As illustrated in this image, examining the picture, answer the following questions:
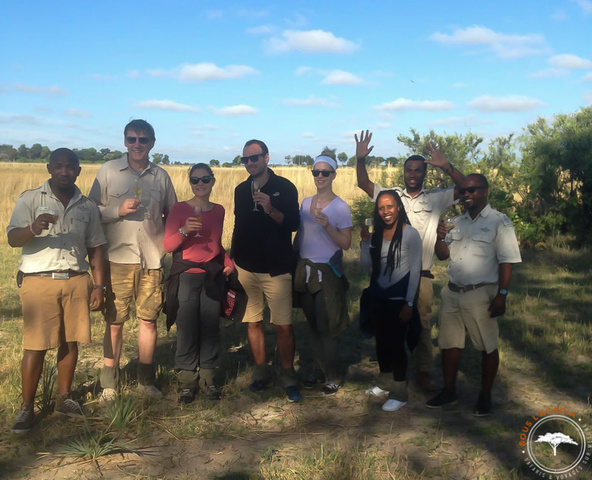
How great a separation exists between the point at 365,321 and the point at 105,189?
2.41 m

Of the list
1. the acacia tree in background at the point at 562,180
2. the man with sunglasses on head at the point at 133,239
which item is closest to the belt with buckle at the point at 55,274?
the man with sunglasses on head at the point at 133,239

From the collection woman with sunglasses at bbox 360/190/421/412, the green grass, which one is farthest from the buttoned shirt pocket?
the green grass

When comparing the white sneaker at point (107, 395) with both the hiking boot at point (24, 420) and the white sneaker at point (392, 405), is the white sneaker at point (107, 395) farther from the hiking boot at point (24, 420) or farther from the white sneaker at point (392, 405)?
the white sneaker at point (392, 405)

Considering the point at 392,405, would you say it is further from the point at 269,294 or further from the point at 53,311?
the point at 53,311

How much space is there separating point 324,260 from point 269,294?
0.55 meters

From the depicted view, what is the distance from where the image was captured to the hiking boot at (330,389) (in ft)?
15.2

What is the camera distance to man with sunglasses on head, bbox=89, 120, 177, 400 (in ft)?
14.2

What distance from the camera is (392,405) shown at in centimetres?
431

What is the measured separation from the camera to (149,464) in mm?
3461

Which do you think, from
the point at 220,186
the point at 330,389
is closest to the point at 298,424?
the point at 330,389

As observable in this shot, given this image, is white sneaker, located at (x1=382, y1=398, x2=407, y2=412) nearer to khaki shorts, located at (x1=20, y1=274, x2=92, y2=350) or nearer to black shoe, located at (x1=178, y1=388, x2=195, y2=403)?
black shoe, located at (x1=178, y1=388, x2=195, y2=403)

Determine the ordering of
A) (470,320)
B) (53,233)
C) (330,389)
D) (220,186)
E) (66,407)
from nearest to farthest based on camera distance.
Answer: (53,233) → (66,407) → (470,320) → (330,389) → (220,186)

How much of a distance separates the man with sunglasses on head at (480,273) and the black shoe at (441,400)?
225 millimetres

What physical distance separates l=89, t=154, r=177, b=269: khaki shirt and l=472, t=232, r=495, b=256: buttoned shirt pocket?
260 centimetres
